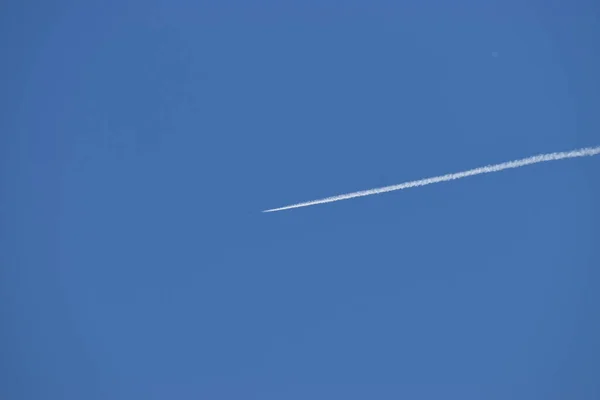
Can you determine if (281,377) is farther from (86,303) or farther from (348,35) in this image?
(348,35)

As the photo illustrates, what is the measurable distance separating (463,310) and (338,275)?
287 millimetres

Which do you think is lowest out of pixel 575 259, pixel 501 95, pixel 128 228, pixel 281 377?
pixel 281 377

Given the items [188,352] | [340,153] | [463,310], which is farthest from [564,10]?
[188,352]

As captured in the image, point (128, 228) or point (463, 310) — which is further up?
point (128, 228)

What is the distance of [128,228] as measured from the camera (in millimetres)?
1306

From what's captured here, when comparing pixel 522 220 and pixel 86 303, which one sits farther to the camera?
pixel 86 303

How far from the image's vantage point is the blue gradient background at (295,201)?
3.91 ft

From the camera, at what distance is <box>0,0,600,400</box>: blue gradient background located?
1.19 metres

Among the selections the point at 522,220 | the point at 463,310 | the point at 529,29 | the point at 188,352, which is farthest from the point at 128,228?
the point at 529,29

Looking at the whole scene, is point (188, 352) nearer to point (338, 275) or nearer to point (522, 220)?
point (338, 275)

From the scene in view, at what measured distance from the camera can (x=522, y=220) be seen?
120 cm

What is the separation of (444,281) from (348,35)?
0.59m

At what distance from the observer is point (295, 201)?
4.10ft

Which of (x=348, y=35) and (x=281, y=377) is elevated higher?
(x=348, y=35)
